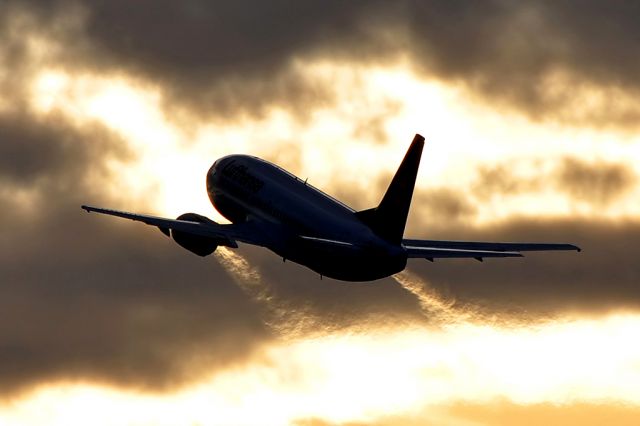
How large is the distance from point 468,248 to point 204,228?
716 inches

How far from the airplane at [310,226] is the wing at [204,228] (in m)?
0.07

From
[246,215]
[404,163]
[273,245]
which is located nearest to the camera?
[404,163]

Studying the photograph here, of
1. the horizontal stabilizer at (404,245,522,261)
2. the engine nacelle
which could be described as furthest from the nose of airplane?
the horizontal stabilizer at (404,245,522,261)

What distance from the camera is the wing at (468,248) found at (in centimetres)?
10550

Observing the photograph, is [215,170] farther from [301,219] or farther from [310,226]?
[310,226]

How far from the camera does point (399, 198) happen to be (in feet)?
339

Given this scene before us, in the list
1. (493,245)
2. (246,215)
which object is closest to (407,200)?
(493,245)

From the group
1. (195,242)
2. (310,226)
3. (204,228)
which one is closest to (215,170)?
(195,242)

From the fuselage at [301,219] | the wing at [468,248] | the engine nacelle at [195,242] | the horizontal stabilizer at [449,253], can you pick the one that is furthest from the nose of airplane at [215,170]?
the horizontal stabilizer at [449,253]

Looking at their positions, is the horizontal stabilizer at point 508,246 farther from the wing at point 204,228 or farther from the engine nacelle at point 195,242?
the engine nacelle at point 195,242

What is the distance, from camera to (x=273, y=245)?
111 metres

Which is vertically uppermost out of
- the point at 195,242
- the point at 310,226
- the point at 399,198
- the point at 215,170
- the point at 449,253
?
the point at 215,170

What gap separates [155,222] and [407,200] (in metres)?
19.3

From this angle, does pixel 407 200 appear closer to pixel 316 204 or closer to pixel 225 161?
pixel 316 204
